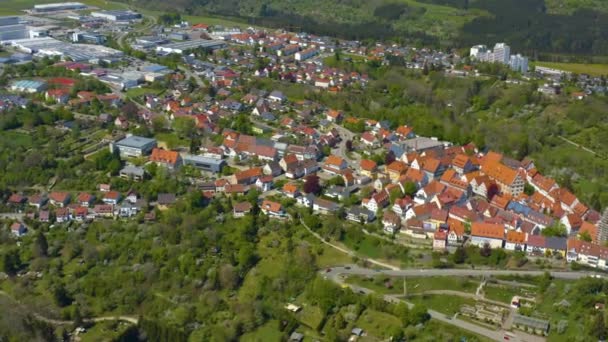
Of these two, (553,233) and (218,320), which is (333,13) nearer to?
(553,233)

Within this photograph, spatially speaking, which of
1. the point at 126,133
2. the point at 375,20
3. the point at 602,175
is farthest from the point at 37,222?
the point at 375,20

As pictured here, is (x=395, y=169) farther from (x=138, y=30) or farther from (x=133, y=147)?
(x=138, y=30)

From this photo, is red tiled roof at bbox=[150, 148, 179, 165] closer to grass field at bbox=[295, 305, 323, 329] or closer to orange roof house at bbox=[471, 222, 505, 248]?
grass field at bbox=[295, 305, 323, 329]

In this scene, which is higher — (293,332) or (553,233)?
(553,233)

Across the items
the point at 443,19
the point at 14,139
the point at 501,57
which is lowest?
the point at 14,139

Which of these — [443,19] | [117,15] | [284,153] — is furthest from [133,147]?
[443,19]

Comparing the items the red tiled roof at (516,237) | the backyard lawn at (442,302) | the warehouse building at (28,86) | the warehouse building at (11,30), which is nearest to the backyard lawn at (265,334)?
the backyard lawn at (442,302)

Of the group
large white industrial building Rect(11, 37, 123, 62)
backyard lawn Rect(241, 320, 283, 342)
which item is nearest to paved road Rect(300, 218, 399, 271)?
backyard lawn Rect(241, 320, 283, 342)
